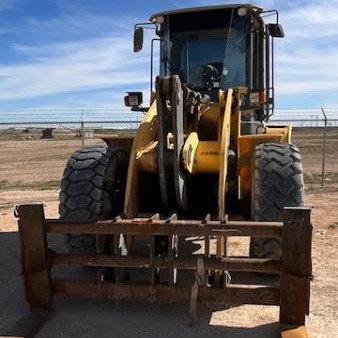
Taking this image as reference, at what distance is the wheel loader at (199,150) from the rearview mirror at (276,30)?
12mm

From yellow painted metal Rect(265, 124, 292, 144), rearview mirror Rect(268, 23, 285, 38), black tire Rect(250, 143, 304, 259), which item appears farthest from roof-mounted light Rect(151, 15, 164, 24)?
black tire Rect(250, 143, 304, 259)

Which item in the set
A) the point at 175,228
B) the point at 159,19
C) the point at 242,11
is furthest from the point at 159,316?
the point at 159,19

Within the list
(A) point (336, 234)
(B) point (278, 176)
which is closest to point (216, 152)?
(B) point (278, 176)

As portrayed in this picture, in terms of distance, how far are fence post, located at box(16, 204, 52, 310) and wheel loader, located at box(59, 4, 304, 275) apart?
0.52 m

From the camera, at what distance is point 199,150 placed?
568 cm

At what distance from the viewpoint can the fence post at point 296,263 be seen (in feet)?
14.8

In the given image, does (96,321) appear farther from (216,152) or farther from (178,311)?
(216,152)

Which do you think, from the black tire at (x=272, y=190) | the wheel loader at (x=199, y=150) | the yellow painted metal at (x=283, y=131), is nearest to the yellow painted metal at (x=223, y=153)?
the wheel loader at (x=199, y=150)

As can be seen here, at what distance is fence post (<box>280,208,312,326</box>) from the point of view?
451 centimetres

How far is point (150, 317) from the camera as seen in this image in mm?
4969

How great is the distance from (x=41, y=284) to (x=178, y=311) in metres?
1.24

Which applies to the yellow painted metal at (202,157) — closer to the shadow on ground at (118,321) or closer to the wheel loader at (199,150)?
the wheel loader at (199,150)

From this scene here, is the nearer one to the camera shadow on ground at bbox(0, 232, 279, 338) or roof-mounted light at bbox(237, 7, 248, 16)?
shadow on ground at bbox(0, 232, 279, 338)

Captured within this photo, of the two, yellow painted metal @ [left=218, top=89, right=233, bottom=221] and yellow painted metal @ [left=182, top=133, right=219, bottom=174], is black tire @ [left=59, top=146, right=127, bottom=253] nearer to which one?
yellow painted metal @ [left=182, top=133, right=219, bottom=174]
